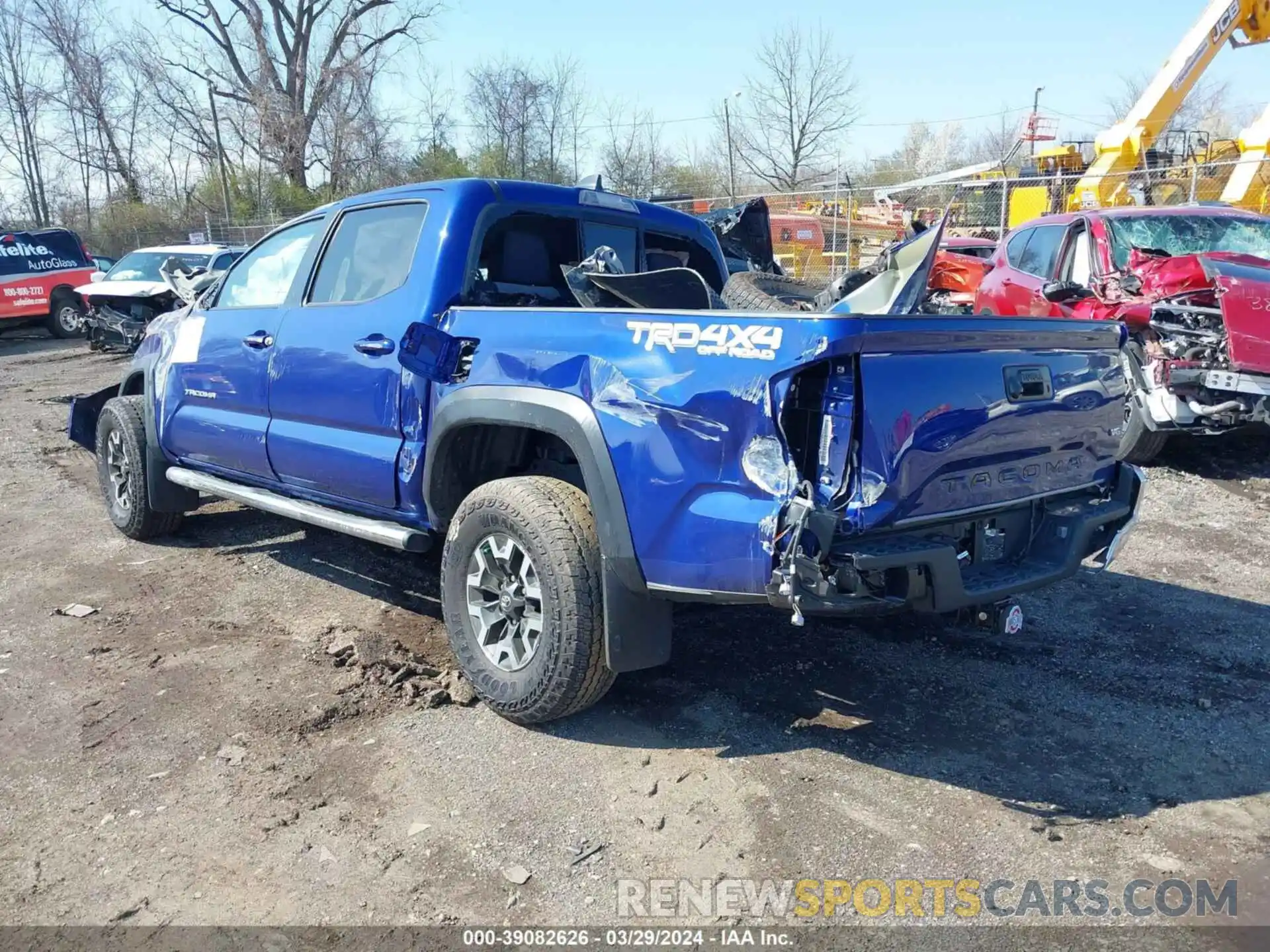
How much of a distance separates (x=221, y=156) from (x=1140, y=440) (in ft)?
114

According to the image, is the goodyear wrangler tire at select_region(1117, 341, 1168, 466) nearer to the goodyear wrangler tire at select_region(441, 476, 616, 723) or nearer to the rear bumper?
the rear bumper

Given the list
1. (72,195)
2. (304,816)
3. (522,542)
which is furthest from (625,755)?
(72,195)

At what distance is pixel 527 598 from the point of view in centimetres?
356

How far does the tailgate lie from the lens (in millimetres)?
2848

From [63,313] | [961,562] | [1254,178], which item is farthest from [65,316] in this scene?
[1254,178]

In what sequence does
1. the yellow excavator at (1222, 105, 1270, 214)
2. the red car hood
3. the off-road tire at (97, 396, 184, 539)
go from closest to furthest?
the off-road tire at (97, 396, 184, 539)
the red car hood
the yellow excavator at (1222, 105, 1270, 214)

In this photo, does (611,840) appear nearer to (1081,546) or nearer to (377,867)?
(377,867)

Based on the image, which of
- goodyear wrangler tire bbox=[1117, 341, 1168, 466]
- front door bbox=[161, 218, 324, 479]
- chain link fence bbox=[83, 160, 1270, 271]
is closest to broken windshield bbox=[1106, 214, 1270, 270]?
goodyear wrangler tire bbox=[1117, 341, 1168, 466]

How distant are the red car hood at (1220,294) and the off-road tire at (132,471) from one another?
21.7 ft

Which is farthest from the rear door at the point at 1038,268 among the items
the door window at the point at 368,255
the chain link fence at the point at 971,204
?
the door window at the point at 368,255

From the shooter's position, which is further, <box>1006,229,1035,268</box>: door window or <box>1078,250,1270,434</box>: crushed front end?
<box>1006,229,1035,268</box>: door window

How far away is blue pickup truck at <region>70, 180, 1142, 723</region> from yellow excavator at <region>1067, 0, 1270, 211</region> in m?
12.9

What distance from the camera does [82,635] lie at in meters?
4.58

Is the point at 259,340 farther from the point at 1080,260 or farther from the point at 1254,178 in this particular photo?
the point at 1254,178
